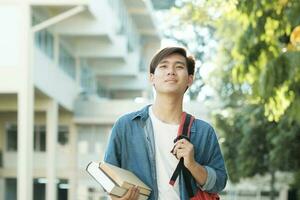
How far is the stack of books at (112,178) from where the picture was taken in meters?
3.68

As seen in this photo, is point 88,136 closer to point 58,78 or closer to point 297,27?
point 58,78

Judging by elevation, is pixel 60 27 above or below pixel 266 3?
above

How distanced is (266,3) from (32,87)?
72.6 feet

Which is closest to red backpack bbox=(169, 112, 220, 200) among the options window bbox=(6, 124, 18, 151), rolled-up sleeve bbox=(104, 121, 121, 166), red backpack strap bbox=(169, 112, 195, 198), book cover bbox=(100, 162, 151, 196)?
red backpack strap bbox=(169, 112, 195, 198)

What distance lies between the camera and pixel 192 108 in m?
42.6

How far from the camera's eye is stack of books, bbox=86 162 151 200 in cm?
368

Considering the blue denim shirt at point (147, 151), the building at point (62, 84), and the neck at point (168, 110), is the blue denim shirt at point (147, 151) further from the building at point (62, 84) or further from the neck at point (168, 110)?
the building at point (62, 84)

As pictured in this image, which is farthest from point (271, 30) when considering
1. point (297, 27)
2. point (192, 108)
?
point (192, 108)

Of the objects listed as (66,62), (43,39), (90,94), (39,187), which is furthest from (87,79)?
(43,39)

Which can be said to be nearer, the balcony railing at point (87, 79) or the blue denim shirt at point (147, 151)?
the blue denim shirt at point (147, 151)

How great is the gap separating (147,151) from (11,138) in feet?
127

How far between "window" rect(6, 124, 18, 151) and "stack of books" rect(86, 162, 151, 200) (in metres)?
37.9

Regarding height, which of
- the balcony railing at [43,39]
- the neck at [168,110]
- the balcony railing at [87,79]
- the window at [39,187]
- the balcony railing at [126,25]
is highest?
the balcony railing at [126,25]

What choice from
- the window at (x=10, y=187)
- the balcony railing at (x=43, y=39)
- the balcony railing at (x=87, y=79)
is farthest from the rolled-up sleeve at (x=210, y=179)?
the balcony railing at (x=87, y=79)
